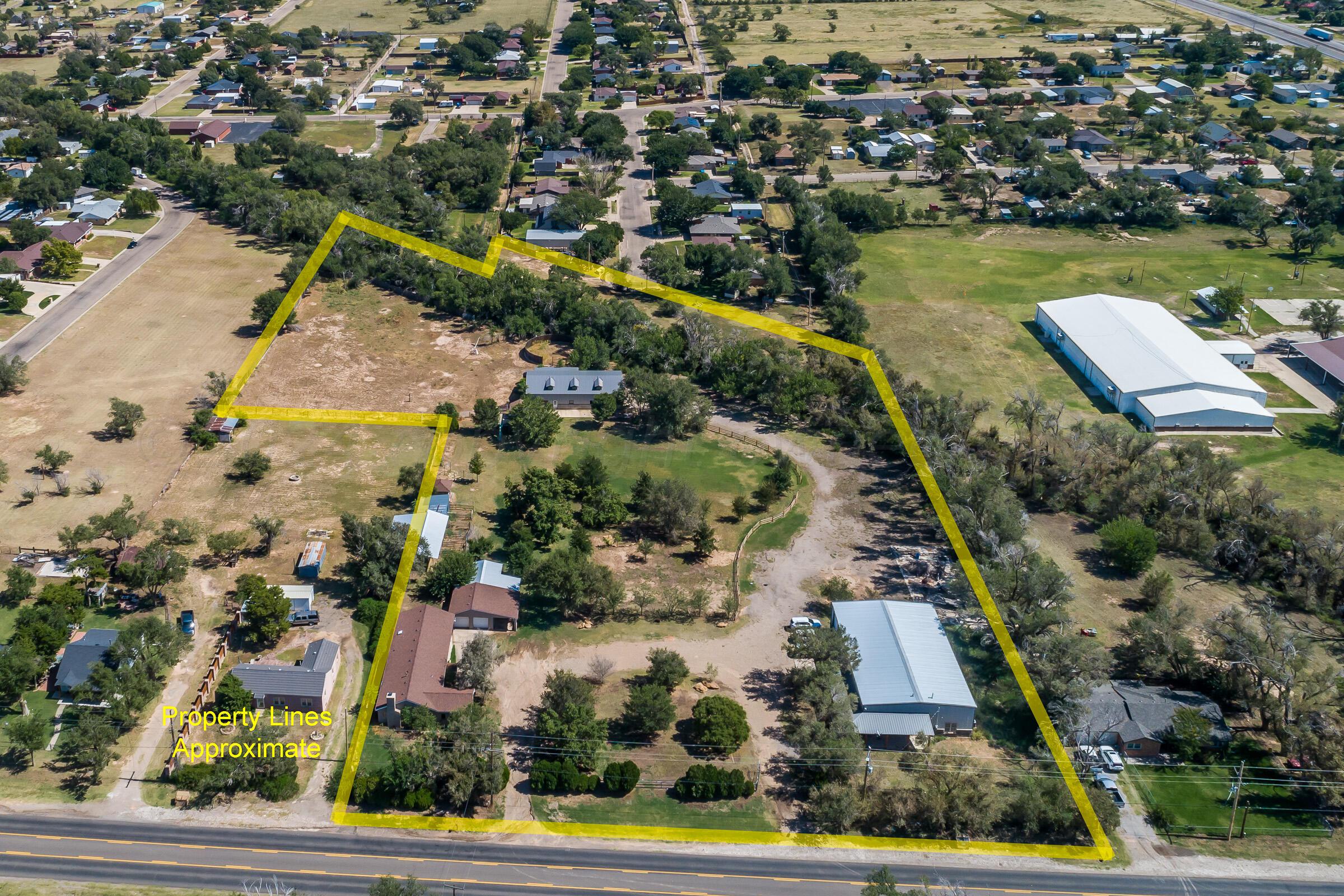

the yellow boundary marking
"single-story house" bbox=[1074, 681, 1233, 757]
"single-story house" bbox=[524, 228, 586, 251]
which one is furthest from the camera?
"single-story house" bbox=[524, 228, 586, 251]

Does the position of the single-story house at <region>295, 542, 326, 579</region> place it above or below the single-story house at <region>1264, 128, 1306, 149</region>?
below

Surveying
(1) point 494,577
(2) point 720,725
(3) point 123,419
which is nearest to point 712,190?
(3) point 123,419

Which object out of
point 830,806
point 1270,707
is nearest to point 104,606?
point 830,806

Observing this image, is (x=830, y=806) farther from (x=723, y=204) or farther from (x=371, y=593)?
(x=723, y=204)

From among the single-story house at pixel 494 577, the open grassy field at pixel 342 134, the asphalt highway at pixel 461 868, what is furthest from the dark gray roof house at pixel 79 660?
the open grassy field at pixel 342 134

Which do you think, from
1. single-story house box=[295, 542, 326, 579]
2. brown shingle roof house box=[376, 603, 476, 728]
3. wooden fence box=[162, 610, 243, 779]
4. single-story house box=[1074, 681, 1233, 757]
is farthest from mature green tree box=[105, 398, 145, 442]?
single-story house box=[1074, 681, 1233, 757]

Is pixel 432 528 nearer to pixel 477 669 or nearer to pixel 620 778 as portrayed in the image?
pixel 477 669

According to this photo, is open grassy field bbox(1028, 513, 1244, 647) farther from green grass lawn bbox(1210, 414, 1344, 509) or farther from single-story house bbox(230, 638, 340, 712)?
single-story house bbox(230, 638, 340, 712)
